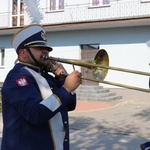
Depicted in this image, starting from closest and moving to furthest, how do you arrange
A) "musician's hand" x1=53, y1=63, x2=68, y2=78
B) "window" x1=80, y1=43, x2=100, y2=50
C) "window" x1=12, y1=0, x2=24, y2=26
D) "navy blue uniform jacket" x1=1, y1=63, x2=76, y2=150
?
"navy blue uniform jacket" x1=1, y1=63, x2=76, y2=150 → "musician's hand" x1=53, y1=63, x2=68, y2=78 → "window" x1=80, y1=43, x2=100, y2=50 → "window" x1=12, y1=0, x2=24, y2=26

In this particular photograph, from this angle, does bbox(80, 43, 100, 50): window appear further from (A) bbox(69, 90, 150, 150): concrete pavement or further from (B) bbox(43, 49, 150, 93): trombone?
(B) bbox(43, 49, 150, 93): trombone

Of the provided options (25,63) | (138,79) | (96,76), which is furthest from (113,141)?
(138,79)

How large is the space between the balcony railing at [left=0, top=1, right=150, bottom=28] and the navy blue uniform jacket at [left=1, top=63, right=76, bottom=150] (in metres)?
11.3

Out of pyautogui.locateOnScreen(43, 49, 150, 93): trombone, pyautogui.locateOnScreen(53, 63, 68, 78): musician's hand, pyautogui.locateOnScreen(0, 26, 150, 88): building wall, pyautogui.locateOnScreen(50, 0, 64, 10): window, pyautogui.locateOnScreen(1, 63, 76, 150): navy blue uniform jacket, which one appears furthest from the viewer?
pyautogui.locateOnScreen(50, 0, 64, 10): window

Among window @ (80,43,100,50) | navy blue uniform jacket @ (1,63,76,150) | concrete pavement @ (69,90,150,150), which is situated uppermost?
window @ (80,43,100,50)

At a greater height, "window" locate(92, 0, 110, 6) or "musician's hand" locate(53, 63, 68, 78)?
"window" locate(92, 0, 110, 6)

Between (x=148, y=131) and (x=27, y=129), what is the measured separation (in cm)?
494

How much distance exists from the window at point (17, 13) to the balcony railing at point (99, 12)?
2304 millimetres

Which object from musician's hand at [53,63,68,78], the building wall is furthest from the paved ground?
the building wall

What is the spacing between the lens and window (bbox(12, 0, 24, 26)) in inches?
Answer: 707

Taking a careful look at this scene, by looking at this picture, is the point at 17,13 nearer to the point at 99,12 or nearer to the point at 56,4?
the point at 56,4

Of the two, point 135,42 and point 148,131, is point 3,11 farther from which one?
point 148,131

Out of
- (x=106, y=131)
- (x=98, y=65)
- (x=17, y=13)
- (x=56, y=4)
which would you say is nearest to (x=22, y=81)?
(x=98, y=65)

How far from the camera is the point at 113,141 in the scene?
5.27 metres
